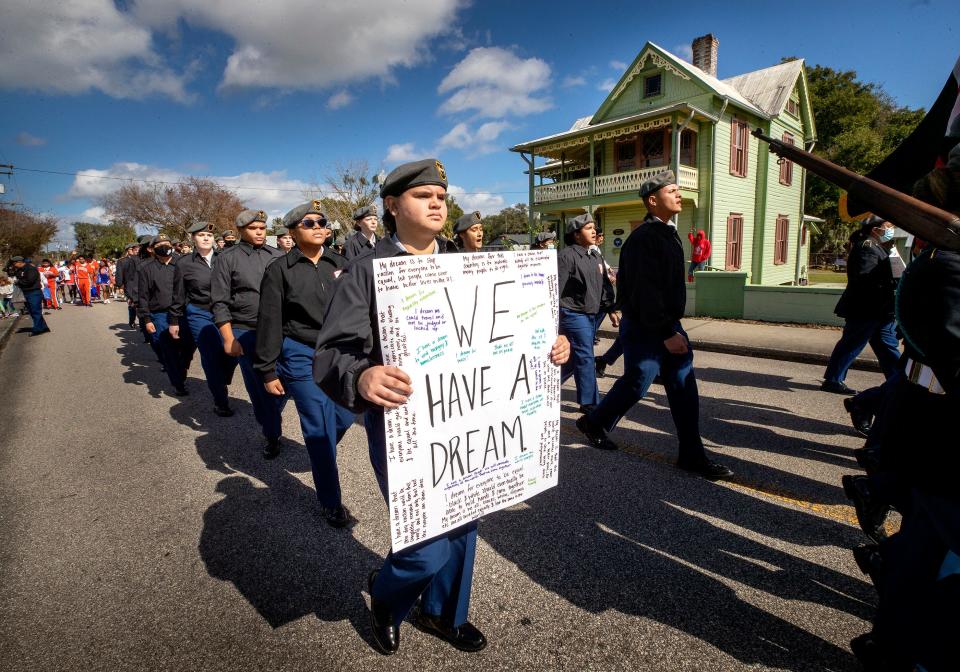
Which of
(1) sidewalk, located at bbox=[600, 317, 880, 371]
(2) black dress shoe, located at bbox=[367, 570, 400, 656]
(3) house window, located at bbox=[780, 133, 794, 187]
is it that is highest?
(3) house window, located at bbox=[780, 133, 794, 187]

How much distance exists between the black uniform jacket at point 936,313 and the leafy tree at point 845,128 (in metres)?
29.8

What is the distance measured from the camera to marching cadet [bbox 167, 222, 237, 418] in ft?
18.4

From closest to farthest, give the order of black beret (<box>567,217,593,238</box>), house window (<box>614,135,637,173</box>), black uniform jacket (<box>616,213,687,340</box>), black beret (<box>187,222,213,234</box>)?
black uniform jacket (<box>616,213,687,340</box>)
black beret (<box>567,217,593,238</box>)
black beret (<box>187,222,213,234</box>)
house window (<box>614,135,637,173</box>)

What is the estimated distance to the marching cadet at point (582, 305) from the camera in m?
5.00

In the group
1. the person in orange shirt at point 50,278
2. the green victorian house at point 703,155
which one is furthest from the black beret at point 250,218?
the person in orange shirt at point 50,278

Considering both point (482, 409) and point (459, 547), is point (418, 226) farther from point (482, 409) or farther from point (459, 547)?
point (459, 547)

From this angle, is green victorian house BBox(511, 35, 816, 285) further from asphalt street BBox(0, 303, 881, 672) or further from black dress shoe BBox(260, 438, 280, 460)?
black dress shoe BBox(260, 438, 280, 460)

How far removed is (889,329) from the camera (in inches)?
203

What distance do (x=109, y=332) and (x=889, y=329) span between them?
1596 cm

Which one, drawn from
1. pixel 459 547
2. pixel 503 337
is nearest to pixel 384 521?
pixel 459 547

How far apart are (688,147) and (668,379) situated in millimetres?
18087

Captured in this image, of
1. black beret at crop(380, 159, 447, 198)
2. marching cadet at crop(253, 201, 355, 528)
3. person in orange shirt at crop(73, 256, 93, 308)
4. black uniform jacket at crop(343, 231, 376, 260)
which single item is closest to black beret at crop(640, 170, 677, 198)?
black beret at crop(380, 159, 447, 198)

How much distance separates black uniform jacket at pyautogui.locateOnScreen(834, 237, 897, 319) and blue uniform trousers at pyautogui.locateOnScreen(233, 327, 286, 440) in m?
5.78

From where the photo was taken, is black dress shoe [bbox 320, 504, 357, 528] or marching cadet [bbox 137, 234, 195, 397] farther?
marching cadet [bbox 137, 234, 195, 397]
